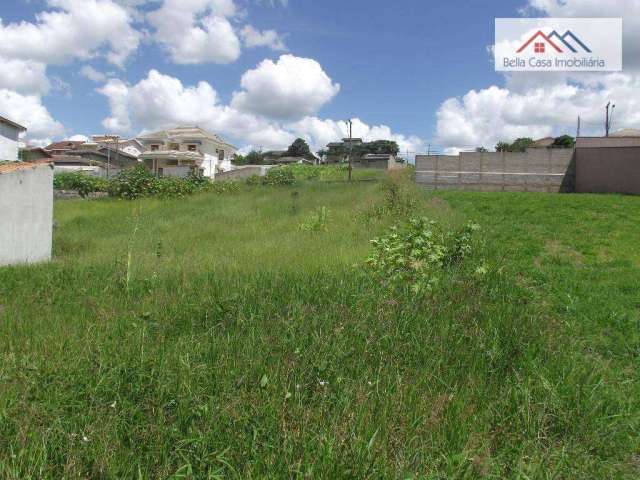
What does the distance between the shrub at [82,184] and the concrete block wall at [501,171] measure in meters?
16.7

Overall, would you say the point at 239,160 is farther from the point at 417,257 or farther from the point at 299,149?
the point at 417,257

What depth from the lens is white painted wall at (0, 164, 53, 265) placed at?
6.89m

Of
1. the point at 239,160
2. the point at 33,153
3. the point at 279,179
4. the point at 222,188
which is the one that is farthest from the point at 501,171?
the point at 239,160

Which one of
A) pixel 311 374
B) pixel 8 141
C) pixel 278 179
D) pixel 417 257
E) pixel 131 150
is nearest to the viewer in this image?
pixel 311 374

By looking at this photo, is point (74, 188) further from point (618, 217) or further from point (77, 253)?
point (618, 217)

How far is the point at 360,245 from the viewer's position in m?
7.36

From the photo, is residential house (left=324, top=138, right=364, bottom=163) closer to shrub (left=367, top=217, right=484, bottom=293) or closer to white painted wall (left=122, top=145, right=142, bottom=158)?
white painted wall (left=122, top=145, right=142, bottom=158)

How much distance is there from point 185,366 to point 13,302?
283 cm

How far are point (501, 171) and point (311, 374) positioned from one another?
22.3 m

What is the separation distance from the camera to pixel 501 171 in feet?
73.8

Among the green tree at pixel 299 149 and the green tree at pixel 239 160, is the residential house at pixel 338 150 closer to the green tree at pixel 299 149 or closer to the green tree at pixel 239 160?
the green tree at pixel 299 149

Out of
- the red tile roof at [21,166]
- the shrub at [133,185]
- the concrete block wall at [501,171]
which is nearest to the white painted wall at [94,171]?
the shrub at [133,185]

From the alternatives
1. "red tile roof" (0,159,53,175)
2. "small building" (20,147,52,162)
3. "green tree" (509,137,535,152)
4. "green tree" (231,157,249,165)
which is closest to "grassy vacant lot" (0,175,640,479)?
"red tile roof" (0,159,53,175)

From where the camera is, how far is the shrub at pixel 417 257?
15.9 feet
